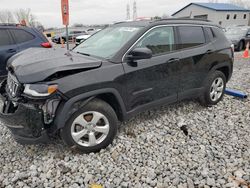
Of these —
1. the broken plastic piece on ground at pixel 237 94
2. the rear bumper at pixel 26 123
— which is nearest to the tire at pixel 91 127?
the rear bumper at pixel 26 123

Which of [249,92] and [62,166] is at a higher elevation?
[249,92]

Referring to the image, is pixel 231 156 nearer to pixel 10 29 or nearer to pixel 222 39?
pixel 222 39

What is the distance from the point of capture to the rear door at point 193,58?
11.3 feet

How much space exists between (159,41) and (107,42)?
83 cm

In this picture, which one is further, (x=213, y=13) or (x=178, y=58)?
(x=213, y=13)

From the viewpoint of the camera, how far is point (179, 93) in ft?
11.6

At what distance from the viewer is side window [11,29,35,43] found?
541cm

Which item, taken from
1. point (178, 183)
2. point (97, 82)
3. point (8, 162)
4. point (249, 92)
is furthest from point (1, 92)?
point (249, 92)

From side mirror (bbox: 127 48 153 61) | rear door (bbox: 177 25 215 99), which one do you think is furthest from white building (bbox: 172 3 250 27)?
side mirror (bbox: 127 48 153 61)

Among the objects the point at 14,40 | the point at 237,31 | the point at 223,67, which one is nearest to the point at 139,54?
the point at 223,67

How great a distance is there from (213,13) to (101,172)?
36019mm

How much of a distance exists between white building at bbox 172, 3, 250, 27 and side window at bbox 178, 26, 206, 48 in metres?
30.7

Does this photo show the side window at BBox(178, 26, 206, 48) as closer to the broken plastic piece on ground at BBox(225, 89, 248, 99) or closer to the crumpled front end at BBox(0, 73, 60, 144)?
the broken plastic piece on ground at BBox(225, 89, 248, 99)

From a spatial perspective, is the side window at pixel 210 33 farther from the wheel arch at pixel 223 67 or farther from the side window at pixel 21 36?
the side window at pixel 21 36
